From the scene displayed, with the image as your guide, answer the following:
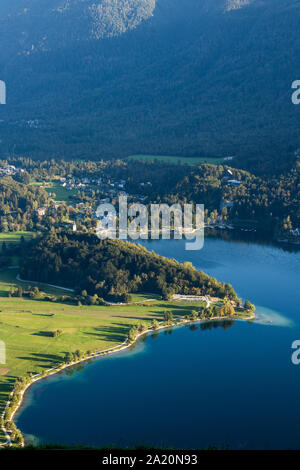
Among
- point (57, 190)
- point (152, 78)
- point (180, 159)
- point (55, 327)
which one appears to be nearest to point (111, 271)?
point (55, 327)

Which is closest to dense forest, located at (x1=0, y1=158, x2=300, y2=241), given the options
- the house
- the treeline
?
the treeline

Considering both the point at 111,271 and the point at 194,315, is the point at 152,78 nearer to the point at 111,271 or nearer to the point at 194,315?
the point at 111,271

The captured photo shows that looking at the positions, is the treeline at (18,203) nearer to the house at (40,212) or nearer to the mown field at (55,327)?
the house at (40,212)

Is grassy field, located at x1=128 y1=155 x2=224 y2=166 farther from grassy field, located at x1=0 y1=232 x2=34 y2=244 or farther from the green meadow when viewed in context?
grassy field, located at x1=0 y1=232 x2=34 y2=244

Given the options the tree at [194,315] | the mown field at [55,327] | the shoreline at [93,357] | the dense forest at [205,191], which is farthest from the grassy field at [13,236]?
the shoreline at [93,357]

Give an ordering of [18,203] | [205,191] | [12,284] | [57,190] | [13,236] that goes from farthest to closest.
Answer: [57,190], [205,191], [18,203], [13,236], [12,284]

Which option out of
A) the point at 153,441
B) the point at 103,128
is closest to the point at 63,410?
the point at 153,441
